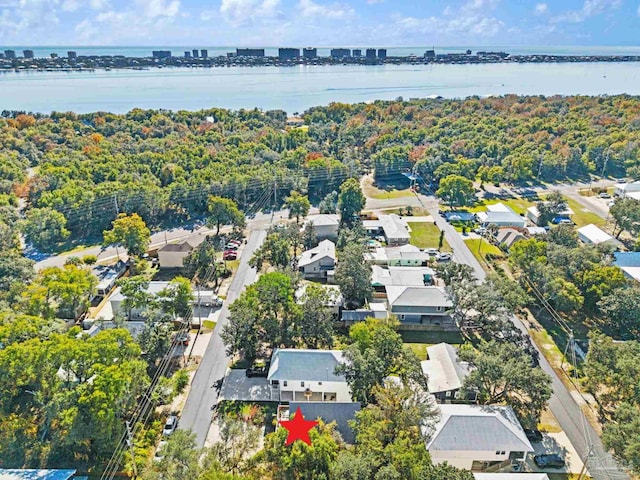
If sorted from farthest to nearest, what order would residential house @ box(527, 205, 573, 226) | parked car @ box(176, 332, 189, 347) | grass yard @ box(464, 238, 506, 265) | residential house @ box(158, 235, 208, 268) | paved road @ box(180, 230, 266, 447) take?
residential house @ box(527, 205, 573, 226), grass yard @ box(464, 238, 506, 265), residential house @ box(158, 235, 208, 268), parked car @ box(176, 332, 189, 347), paved road @ box(180, 230, 266, 447)

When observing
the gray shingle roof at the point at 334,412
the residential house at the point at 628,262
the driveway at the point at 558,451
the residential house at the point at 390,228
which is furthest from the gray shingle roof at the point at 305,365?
the residential house at the point at 628,262

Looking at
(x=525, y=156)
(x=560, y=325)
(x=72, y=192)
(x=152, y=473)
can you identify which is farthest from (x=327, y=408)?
(x=525, y=156)

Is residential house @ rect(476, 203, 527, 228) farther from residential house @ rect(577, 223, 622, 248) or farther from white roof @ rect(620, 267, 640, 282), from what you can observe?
white roof @ rect(620, 267, 640, 282)

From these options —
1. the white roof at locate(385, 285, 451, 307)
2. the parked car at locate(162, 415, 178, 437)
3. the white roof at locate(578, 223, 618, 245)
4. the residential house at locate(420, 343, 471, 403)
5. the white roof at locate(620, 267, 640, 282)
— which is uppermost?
the white roof at locate(385, 285, 451, 307)

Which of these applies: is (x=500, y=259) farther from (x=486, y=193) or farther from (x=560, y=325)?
(x=486, y=193)

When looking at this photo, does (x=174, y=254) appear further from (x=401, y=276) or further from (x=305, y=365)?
(x=401, y=276)

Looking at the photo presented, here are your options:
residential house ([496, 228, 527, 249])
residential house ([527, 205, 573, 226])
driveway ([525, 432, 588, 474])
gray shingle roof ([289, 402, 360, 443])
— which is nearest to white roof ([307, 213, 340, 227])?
residential house ([496, 228, 527, 249])
